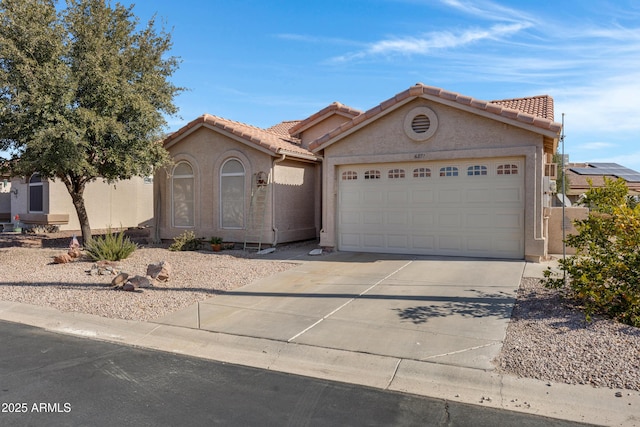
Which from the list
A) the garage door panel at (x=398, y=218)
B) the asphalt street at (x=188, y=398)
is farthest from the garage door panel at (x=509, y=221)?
the asphalt street at (x=188, y=398)

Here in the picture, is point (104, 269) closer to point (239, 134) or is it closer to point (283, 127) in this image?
point (239, 134)

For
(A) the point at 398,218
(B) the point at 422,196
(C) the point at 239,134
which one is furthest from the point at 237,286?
(C) the point at 239,134

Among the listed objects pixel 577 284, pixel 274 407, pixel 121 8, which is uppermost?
pixel 121 8

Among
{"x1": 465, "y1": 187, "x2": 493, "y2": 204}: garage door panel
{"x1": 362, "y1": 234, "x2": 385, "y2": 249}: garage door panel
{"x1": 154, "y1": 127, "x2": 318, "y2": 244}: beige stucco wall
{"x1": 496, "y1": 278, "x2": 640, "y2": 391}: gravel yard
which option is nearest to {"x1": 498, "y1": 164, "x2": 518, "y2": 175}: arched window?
{"x1": 465, "y1": 187, "x2": 493, "y2": 204}: garage door panel

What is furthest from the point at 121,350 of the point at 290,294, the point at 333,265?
the point at 333,265

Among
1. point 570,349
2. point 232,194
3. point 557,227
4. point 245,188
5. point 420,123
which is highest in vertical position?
point 420,123

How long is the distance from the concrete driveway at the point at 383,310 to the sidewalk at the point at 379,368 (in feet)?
0.57

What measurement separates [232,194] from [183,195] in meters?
2.01

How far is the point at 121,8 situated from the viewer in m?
13.6

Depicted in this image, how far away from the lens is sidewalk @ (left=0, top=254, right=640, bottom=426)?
171 inches

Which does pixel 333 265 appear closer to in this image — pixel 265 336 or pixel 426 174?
pixel 426 174

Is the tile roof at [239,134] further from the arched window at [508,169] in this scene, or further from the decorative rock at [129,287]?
the decorative rock at [129,287]

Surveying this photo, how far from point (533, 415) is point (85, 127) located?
11776mm

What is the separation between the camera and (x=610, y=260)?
6727 millimetres
